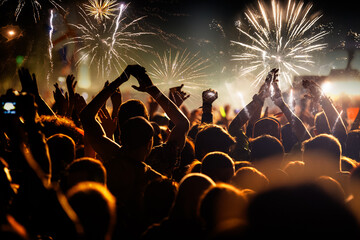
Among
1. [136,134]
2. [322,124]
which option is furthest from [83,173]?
[322,124]

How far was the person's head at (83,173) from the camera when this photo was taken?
70.7 inches

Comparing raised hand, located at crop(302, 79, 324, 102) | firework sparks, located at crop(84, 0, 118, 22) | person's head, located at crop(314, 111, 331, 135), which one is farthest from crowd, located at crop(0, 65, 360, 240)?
firework sparks, located at crop(84, 0, 118, 22)

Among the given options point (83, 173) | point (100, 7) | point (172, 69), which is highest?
point (100, 7)

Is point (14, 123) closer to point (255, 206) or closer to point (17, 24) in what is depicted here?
point (255, 206)

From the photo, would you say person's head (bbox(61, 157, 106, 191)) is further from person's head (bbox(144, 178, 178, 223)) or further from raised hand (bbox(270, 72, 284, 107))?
raised hand (bbox(270, 72, 284, 107))

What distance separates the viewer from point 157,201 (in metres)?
1.85

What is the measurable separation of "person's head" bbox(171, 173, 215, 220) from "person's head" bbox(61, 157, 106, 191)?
0.54 m

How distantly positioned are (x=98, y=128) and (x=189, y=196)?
3.97 ft

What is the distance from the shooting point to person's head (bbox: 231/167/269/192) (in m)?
2.02

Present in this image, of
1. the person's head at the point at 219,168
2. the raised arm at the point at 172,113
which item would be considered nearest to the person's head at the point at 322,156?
the person's head at the point at 219,168

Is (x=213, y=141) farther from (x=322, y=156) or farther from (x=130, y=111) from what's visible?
(x=322, y=156)

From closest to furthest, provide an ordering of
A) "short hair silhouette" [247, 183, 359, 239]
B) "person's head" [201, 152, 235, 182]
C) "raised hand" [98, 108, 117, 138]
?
"short hair silhouette" [247, 183, 359, 239] → "person's head" [201, 152, 235, 182] → "raised hand" [98, 108, 117, 138]

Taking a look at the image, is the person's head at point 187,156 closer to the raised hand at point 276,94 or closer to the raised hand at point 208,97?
the raised hand at point 208,97

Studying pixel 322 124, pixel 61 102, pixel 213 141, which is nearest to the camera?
pixel 213 141
